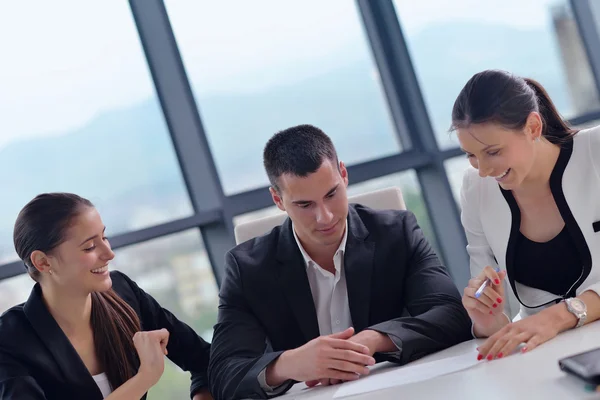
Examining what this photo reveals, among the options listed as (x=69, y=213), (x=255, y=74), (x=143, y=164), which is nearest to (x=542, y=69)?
(x=255, y=74)

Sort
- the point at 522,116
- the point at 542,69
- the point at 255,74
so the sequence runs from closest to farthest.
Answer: the point at 522,116, the point at 255,74, the point at 542,69

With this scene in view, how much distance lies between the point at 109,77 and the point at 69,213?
1.45m

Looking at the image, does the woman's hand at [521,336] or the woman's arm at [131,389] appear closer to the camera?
the woman's hand at [521,336]

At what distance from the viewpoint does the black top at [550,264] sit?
1.98m

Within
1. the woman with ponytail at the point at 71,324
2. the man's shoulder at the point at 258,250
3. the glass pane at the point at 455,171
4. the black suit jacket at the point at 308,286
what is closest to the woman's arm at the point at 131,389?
the woman with ponytail at the point at 71,324

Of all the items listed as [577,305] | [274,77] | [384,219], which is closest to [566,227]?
[577,305]

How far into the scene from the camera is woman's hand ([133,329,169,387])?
6.89 ft

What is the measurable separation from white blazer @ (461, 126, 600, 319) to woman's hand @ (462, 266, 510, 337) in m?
0.22

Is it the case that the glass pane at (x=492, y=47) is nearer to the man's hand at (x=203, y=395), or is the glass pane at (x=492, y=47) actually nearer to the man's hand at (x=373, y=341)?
the man's hand at (x=203, y=395)

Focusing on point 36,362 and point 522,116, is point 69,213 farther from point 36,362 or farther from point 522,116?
point 522,116

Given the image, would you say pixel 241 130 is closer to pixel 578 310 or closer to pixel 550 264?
pixel 550 264

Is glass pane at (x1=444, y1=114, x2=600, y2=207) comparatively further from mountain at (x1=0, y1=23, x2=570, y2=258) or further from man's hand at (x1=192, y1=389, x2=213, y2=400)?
man's hand at (x1=192, y1=389, x2=213, y2=400)

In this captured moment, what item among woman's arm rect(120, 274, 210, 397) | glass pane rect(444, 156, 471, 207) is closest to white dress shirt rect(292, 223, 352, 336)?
woman's arm rect(120, 274, 210, 397)

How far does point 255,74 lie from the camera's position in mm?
3812
